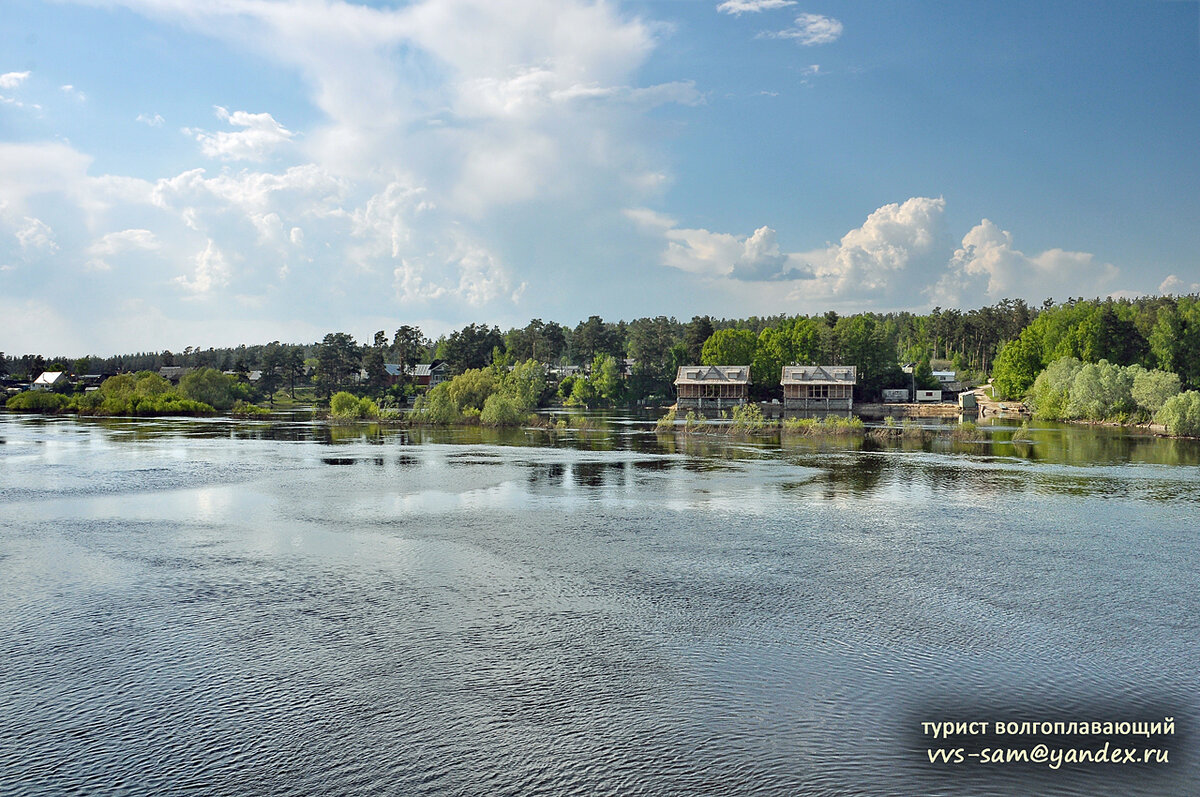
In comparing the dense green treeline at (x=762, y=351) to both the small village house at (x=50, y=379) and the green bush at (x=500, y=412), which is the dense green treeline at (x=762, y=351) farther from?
the green bush at (x=500, y=412)

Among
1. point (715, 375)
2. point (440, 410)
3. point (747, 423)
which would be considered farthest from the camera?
point (715, 375)

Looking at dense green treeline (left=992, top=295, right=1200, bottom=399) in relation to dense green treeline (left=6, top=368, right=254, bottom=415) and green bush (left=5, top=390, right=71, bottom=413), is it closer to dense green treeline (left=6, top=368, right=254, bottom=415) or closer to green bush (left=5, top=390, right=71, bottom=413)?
dense green treeline (left=6, top=368, right=254, bottom=415)

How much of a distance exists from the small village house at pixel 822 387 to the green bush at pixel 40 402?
312ft

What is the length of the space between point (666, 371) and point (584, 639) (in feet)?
379

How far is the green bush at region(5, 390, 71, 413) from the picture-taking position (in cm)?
10175

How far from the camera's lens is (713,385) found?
11138 cm

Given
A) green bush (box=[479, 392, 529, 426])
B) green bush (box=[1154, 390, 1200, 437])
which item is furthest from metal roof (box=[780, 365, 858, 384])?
green bush (box=[479, 392, 529, 426])

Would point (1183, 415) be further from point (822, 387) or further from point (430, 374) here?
point (430, 374)

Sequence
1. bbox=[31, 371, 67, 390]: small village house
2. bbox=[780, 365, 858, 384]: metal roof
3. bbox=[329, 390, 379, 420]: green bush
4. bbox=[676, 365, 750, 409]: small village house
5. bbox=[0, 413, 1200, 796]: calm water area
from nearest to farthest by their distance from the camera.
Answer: bbox=[0, 413, 1200, 796]: calm water area, bbox=[329, 390, 379, 420]: green bush, bbox=[780, 365, 858, 384]: metal roof, bbox=[676, 365, 750, 409]: small village house, bbox=[31, 371, 67, 390]: small village house

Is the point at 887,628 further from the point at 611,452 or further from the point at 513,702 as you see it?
the point at 611,452

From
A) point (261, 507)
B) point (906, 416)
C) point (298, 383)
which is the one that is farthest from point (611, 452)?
point (298, 383)

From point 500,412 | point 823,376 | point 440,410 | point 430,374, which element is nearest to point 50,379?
point 430,374

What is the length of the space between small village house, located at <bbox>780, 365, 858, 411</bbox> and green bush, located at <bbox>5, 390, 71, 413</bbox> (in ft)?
312

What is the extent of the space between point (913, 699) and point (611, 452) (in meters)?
38.9
